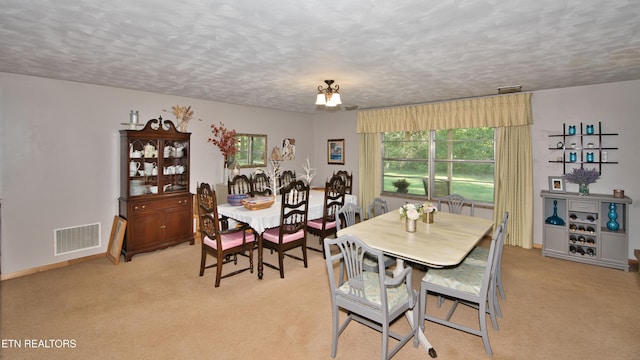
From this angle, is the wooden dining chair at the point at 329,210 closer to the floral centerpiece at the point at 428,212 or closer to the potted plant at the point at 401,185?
the floral centerpiece at the point at 428,212

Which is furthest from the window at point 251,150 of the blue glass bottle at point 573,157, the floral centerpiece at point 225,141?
the blue glass bottle at point 573,157


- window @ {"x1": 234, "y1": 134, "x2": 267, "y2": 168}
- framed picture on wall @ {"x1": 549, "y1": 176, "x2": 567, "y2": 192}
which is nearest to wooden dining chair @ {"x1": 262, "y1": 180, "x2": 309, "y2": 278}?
window @ {"x1": 234, "y1": 134, "x2": 267, "y2": 168}

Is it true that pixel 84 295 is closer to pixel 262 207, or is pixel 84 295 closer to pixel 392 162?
pixel 262 207

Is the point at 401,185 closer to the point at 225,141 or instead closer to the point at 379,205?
the point at 379,205

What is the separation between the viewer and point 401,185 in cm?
640

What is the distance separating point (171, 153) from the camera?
477cm

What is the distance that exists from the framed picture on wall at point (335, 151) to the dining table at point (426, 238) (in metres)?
3.60

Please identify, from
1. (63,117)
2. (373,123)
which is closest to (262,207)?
(63,117)

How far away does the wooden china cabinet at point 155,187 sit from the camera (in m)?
4.29

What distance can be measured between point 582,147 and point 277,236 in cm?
438

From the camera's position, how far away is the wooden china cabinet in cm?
429

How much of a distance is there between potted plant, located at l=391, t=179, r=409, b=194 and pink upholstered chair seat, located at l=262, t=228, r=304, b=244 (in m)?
3.10

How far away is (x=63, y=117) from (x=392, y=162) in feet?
17.6

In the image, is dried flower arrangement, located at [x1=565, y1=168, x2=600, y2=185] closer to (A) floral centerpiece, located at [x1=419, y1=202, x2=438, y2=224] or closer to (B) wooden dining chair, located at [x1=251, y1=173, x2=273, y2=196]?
(A) floral centerpiece, located at [x1=419, y1=202, x2=438, y2=224]
